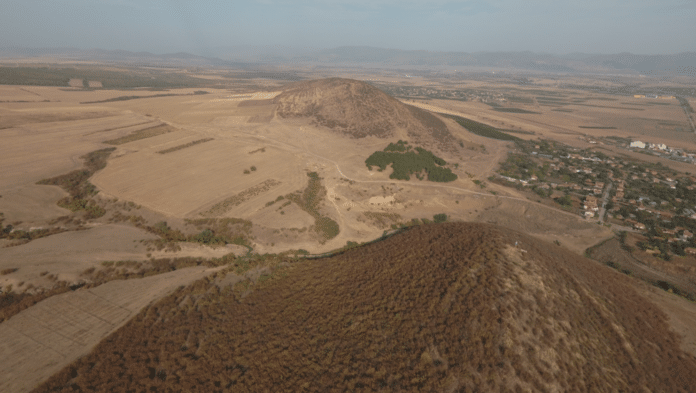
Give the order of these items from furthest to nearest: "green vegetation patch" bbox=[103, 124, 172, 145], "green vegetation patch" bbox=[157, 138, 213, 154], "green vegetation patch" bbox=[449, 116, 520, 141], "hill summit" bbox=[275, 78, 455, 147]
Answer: "green vegetation patch" bbox=[449, 116, 520, 141], "hill summit" bbox=[275, 78, 455, 147], "green vegetation patch" bbox=[103, 124, 172, 145], "green vegetation patch" bbox=[157, 138, 213, 154]

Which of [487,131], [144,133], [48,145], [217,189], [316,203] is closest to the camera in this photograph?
[316,203]

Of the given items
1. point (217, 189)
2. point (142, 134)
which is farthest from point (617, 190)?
point (142, 134)

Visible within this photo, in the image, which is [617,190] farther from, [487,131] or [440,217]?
[487,131]

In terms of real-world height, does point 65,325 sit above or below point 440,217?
below

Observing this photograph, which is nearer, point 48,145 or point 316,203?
point 316,203

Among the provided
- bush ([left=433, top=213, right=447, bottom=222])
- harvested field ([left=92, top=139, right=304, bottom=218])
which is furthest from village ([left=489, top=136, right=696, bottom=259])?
harvested field ([left=92, top=139, right=304, bottom=218])

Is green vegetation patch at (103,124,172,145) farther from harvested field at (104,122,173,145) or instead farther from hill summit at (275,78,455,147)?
hill summit at (275,78,455,147)

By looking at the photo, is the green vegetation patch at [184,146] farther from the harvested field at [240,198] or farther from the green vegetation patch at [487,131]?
the green vegetation patch at [487,131]
